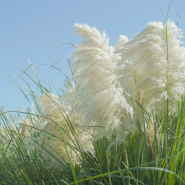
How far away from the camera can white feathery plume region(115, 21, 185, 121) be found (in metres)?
2.17

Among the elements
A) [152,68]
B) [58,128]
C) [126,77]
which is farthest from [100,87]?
[58,128]

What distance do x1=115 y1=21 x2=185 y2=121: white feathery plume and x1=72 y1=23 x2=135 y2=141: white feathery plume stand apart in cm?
15

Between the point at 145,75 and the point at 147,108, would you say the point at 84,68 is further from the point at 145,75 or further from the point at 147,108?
the point at 147,108

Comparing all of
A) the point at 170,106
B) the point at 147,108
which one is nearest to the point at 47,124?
the point at 147,108

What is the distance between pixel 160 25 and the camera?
2.38 metres

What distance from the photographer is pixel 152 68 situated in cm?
218

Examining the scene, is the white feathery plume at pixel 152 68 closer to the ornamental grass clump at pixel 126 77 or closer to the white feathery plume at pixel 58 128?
the ornamental grass clump at pixel 126 77

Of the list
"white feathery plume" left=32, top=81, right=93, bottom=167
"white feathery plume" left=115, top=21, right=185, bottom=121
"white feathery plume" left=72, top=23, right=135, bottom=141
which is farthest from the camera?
"white feathery plume" left=32, top=81, right=93, bottom=167

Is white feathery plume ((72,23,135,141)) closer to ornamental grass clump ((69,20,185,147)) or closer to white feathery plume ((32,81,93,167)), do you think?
ornamental grass clump ((69,20,185,147))

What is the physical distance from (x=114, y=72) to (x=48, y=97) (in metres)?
0.87

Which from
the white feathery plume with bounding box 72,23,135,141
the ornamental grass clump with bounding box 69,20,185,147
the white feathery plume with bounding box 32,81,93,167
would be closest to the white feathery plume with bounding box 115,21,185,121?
the ornamental grass clump with bounding box 69,20,185,147

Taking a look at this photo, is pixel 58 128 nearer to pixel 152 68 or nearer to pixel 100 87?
pixel 100 87

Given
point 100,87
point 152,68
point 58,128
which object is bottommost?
point 58,128

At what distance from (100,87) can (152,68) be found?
1.76 feet
